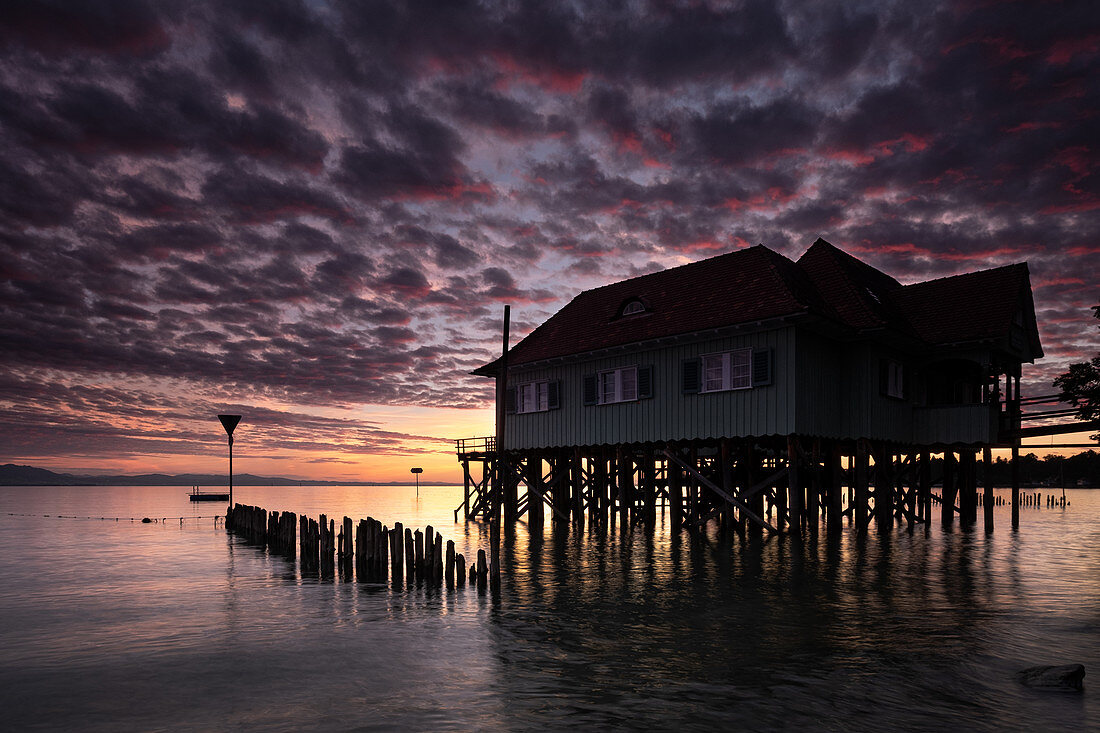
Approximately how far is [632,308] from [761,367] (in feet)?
25.9

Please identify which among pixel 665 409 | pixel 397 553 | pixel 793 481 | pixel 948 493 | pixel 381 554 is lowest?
pixel 948 493

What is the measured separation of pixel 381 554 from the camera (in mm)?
20234

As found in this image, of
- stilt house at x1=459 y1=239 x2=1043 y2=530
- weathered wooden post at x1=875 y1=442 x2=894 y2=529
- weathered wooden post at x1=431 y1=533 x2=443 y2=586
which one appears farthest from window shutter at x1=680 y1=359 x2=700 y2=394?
weathered wooden post at x1=431 y1=533 x2=443 y2=586

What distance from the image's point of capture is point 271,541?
102 feet

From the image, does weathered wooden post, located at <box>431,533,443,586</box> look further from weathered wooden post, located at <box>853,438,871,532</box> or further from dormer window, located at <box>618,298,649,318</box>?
weathered wooden post, located at <box>853,438,871,532</box>

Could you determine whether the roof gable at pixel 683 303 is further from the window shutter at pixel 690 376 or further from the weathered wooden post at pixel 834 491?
the weathered wooden post at pixel 834 491

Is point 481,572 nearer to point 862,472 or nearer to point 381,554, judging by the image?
point 381,554

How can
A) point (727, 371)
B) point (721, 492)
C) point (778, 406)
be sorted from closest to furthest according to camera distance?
point (778, 406) → point (727, 371) → point (721, 492)

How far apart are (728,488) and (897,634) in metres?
15.3

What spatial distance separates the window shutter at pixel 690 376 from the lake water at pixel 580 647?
20.8 ft

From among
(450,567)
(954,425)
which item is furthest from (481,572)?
(954,425)

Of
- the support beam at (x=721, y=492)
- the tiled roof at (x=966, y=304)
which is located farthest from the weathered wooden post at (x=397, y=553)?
the tiled roof at (x=966, y=304)

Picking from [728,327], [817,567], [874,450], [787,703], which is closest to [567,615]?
[787,703]

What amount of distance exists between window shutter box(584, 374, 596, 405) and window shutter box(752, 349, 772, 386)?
7.69 metres
